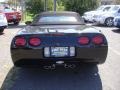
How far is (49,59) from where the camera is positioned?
→ 22.1 feet

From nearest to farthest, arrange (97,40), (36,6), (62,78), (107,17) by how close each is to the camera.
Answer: (97,40) → (62,78) → (107,17) → (36,6)

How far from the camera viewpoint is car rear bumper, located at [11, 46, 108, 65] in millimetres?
6715

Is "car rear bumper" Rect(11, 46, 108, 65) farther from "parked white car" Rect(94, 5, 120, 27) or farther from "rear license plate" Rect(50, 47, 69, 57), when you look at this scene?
"parked white car" Rect(94, 5, 120, 27)

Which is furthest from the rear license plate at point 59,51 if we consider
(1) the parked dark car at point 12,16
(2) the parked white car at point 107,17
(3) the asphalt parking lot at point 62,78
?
(1) the parked dark car at point 12,16

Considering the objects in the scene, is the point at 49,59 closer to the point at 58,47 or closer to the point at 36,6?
the point at 58,47

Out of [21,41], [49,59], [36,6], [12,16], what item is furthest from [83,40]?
[36,6]

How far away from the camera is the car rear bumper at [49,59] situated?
6.71 metres

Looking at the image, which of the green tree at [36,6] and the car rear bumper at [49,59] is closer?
the car rear bumper at [49,59]

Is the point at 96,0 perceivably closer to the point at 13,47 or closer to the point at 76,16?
the point at 76,16

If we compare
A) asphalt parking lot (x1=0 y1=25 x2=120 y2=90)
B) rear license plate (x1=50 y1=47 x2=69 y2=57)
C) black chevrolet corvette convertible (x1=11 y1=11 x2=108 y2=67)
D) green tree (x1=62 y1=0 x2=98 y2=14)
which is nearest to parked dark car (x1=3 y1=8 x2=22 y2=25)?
green tree (x1=62 y1=0 x2=98 y2=14)

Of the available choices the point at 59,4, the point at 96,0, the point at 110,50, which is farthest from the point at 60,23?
the point at 59,4

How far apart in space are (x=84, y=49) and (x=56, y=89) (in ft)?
3.16

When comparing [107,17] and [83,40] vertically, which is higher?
[83,40]

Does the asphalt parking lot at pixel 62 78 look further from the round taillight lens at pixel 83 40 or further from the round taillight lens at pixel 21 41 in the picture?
the round taillight lens at pixel 21 41
